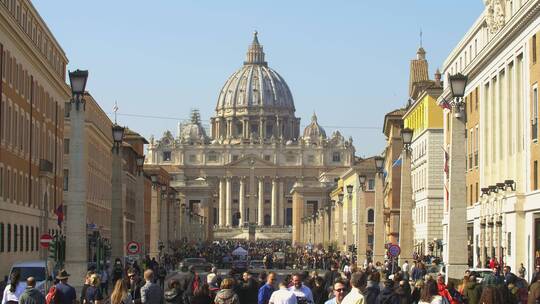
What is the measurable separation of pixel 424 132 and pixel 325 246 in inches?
2098

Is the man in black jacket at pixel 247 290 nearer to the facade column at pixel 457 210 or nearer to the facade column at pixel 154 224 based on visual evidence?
the facade column at pixel 457 210

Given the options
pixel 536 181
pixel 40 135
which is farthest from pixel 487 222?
pixel 40 135

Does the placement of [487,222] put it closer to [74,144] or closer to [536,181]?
[536,181]

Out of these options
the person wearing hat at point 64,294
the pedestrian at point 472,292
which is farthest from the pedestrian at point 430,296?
the person wearing hat at point 64,294

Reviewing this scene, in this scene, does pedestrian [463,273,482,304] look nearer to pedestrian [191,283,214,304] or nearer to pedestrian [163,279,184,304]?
pedestrian [163,279,184,304]

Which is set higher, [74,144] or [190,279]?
[74,144]

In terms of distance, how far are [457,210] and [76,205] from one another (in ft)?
34.0

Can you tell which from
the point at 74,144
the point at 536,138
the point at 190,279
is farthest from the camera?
the point at 536,138

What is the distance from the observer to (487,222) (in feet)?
193

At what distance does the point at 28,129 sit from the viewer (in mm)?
61062

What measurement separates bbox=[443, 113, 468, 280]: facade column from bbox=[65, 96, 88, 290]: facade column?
32.6 feet

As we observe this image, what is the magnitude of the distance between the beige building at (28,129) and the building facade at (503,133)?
56.5 ft

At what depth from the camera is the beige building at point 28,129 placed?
54.6m

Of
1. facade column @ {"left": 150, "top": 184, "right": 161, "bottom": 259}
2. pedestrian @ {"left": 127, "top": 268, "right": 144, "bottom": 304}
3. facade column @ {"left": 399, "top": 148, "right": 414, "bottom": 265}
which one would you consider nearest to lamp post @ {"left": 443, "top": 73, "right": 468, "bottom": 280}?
pedestrian @ {"left": 127, "top": 268, "right": 144, "bottom": 304}
